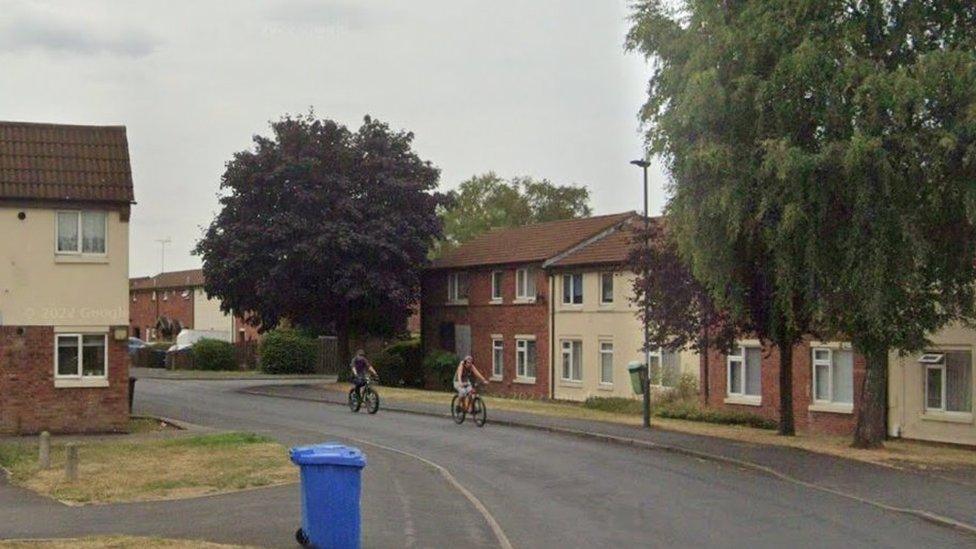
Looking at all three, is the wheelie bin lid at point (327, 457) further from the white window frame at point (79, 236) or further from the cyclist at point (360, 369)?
the cyclist at point (360, 369)

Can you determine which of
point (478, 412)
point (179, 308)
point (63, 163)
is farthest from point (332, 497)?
point (179, 308)

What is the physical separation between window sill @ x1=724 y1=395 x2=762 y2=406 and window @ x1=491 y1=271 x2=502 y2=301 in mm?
15932

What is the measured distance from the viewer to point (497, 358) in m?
52.8

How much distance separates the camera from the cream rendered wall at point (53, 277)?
2820 centimetres

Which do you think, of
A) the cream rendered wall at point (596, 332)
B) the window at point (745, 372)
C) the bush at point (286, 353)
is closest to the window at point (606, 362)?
the cream rendered wall at point (596, 332)

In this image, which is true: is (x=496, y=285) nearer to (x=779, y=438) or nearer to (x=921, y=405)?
(x=921, y=405)

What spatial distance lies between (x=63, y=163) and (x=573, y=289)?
23.0 metres

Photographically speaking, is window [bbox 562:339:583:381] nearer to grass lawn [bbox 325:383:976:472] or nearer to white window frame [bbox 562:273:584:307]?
white window frame [bbox 562:273:584:307]

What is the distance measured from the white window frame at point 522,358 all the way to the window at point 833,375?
1655 centimetres

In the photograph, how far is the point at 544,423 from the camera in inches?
1177

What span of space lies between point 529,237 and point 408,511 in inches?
1535

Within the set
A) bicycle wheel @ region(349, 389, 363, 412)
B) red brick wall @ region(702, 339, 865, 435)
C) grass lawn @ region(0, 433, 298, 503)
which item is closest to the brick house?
red brick wall @ region(702, 339, 865, 435)

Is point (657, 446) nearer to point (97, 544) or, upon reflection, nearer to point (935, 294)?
point (935, 294)

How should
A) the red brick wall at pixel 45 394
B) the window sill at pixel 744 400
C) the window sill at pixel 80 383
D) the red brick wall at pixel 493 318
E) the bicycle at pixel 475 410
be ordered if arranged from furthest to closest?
the red brick wall at pixel 493 318
the window sill at pixel 744 400
the bicycle at pixel 475 410
the window sill at pixel 80 383
the red brick wall at pixel 45 394
